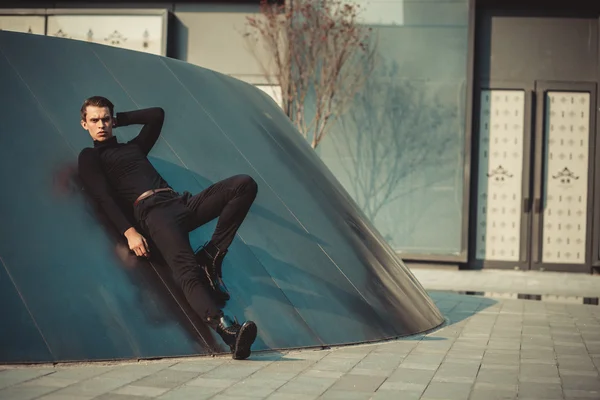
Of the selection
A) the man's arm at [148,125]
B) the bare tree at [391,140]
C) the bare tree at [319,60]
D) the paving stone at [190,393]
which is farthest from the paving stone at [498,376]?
the bare tree at [391,140]

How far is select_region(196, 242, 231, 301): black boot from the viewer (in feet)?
18.0

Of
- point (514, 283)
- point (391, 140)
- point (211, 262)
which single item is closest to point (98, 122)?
point (211, 262)

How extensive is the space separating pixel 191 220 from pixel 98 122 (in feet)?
2.76

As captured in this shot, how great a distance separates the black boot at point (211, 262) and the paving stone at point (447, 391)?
58.4 inches

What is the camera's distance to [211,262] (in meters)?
5.51

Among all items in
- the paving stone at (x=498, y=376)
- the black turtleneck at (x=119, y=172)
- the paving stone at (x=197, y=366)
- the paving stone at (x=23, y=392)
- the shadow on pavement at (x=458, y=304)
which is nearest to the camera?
the paving stone at (x=23, y=392)

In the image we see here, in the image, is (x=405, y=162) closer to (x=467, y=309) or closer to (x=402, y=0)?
(x=402, y=0)

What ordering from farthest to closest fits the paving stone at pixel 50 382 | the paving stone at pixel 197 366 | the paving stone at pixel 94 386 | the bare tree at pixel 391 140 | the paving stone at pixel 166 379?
the bare tree at pixel 391 140 < the paving stone at pixel 197 366 < the paving stone at pixel 166 379 < the paving stone at pixel 50 382 < the paving stone at pixel 94 386

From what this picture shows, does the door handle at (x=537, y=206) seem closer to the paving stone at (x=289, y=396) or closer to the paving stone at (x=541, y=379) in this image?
the paving stone at (x=541, y=379)

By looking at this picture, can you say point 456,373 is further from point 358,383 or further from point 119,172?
point 119,172

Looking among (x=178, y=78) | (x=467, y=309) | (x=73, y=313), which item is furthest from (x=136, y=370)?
(x=467, y=309)

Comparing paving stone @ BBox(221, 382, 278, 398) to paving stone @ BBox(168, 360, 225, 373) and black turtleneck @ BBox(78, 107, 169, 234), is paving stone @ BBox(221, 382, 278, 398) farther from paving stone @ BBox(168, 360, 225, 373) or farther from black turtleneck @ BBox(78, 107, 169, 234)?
black turtleneck @ BBox(78, 107, 169, 234)

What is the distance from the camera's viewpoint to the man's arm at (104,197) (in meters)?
5.34

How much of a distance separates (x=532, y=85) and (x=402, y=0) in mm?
2902
